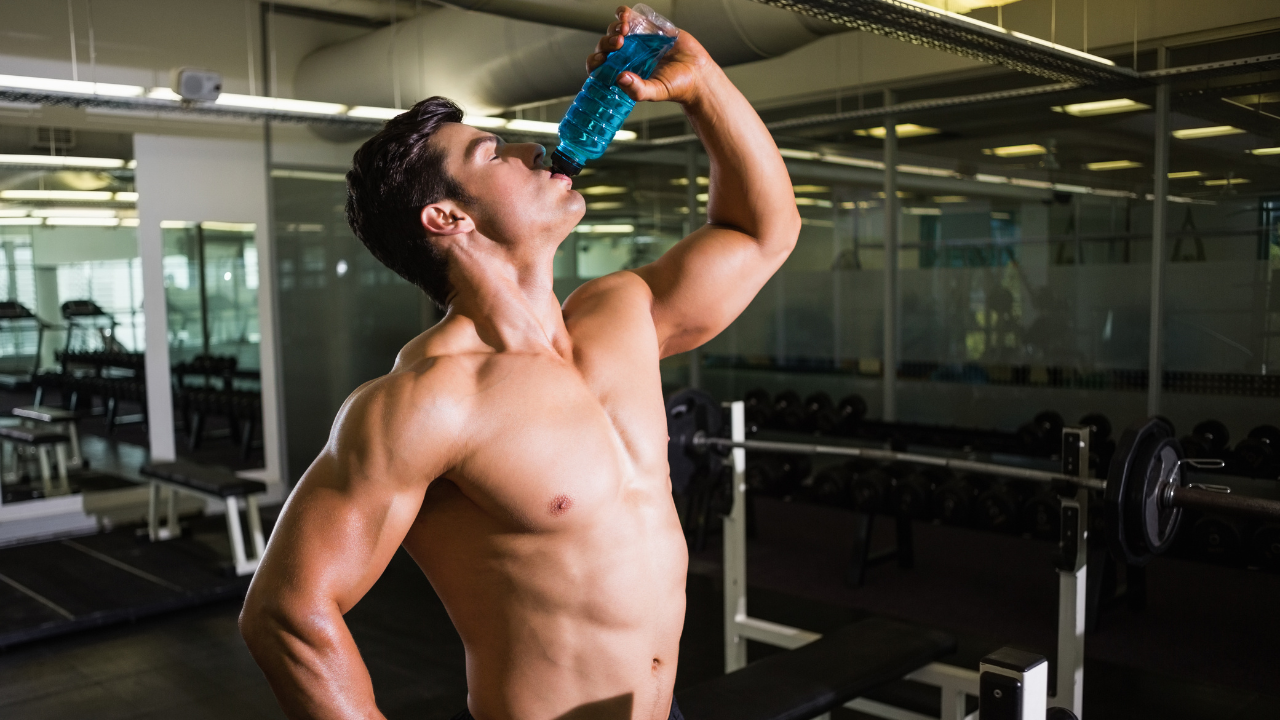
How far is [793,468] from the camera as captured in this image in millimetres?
4590

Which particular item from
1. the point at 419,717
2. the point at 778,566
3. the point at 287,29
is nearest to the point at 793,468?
the point at 778,566

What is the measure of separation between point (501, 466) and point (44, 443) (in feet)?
17.0

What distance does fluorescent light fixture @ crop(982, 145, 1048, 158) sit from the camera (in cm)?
487

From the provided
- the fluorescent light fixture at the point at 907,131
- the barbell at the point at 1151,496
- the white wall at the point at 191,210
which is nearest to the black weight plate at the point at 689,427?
the barbell at the point at 1151,496

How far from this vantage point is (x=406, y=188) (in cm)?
108

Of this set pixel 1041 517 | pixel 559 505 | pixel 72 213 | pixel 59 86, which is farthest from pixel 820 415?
pixel 72 213

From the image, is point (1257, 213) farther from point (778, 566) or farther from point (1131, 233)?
point (778, 566)

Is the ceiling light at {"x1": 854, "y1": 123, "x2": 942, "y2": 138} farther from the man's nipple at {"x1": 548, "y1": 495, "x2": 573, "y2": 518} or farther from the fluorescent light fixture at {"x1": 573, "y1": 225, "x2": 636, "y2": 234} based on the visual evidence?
the man's nipple at {"x1": 548, "y1": 495, "x2": 573, "y2": 518}

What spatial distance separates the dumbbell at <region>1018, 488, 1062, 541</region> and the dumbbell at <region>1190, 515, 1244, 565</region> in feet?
1.51

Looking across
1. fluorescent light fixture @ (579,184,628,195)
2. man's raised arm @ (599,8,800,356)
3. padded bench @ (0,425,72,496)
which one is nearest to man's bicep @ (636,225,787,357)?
man's raised arm @ (599,8,800,356)

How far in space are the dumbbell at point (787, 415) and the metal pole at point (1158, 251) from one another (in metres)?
1.69

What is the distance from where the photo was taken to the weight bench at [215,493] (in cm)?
457

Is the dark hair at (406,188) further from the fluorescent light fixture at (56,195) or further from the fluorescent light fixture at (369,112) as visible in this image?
the fluorescent light fixture at (56,195)

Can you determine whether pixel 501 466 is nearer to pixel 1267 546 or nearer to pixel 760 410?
pixel 1267 546
